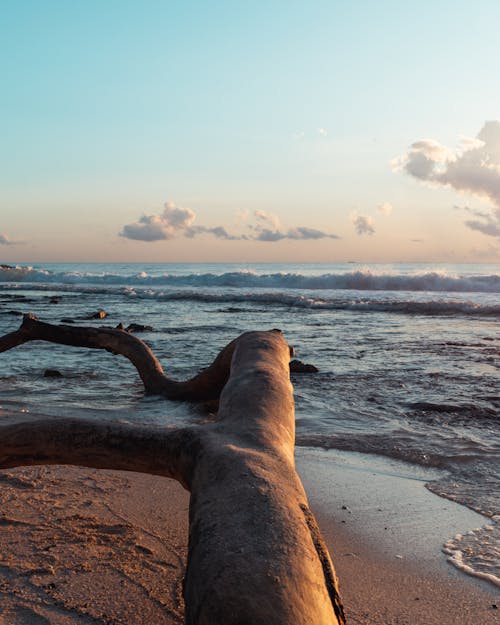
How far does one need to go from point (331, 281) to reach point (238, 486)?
3818 cm

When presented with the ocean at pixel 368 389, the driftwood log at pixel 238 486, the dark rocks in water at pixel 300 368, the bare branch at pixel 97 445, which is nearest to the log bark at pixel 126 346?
the ocean at pixel 368 389

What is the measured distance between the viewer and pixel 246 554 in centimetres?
155

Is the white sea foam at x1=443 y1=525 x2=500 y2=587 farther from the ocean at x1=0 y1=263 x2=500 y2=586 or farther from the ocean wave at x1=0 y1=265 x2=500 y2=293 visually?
the ocean wave at x1=0 y1=265 x2=500 y2=293

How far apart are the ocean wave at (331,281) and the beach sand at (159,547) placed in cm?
3259

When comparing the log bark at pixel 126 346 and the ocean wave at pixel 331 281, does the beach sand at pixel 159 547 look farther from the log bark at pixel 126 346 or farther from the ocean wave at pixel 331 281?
the ocean wave at pixel 331 281

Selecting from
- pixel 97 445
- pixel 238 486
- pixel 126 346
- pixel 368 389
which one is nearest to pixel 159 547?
pixel 97 445

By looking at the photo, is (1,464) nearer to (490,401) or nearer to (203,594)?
(203,594)

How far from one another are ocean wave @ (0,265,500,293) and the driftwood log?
3353 centimetres

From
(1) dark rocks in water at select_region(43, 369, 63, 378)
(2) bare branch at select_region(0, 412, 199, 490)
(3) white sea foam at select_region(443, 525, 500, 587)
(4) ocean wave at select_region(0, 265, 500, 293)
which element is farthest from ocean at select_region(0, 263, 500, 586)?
(4) ocean wave at select_region(0, 265, 500, 293)

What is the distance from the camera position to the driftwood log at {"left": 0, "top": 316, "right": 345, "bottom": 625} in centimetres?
145

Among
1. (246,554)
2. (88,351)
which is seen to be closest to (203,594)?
(246,554)

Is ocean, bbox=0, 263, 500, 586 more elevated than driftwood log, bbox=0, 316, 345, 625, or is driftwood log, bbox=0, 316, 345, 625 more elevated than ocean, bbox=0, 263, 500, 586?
driftwood log, bbox=0, 316, 345, 625

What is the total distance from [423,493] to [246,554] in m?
2.52

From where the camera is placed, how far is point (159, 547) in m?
2.82
